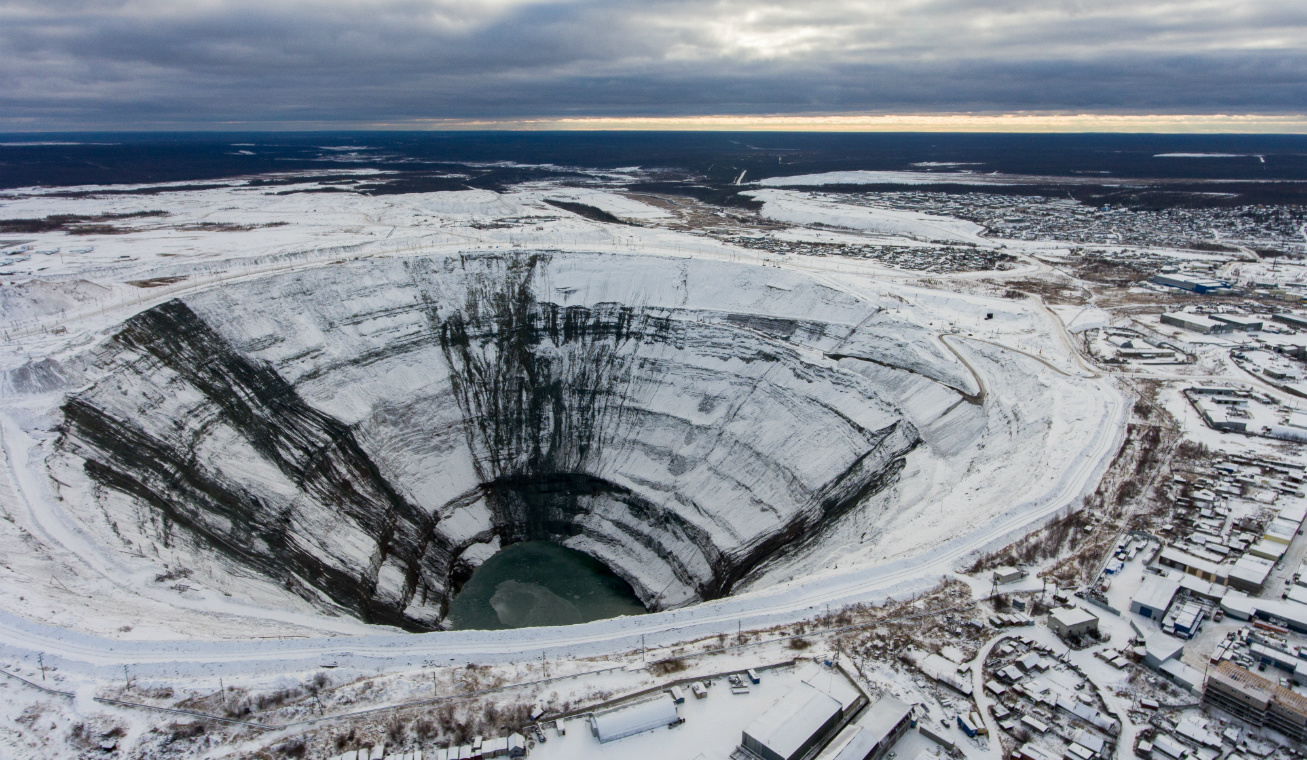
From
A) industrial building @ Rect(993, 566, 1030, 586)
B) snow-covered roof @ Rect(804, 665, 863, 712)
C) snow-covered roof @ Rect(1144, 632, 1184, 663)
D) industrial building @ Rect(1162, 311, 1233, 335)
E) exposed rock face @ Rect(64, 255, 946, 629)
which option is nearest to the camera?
snow-covered roof @ Rect(804, 665, 863, 712)

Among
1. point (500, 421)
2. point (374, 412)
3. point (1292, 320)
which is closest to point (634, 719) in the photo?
point (374, 412)

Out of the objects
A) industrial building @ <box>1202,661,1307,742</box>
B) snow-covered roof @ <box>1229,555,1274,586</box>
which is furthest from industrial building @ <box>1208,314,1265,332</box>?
industrial building @ <box>1202,661,1307,742</box>

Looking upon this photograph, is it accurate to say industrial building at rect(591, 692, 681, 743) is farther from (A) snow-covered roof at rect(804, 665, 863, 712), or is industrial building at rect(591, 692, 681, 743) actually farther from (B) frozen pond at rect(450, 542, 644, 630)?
(B) frozen pond at rect(450, 542, 644, 630)

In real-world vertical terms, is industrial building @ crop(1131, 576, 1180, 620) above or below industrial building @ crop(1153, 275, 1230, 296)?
below

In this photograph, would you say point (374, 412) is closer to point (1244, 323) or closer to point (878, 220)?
point (1244, 323)

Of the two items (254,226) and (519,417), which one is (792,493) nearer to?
(519,417)

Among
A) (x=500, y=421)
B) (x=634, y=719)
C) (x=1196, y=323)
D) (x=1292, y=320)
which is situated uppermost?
(x=1196, y=323)

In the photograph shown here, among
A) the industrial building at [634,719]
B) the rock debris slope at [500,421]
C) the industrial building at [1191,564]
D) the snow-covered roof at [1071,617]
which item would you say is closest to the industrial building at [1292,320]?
the rock debris slope at [500,421]
